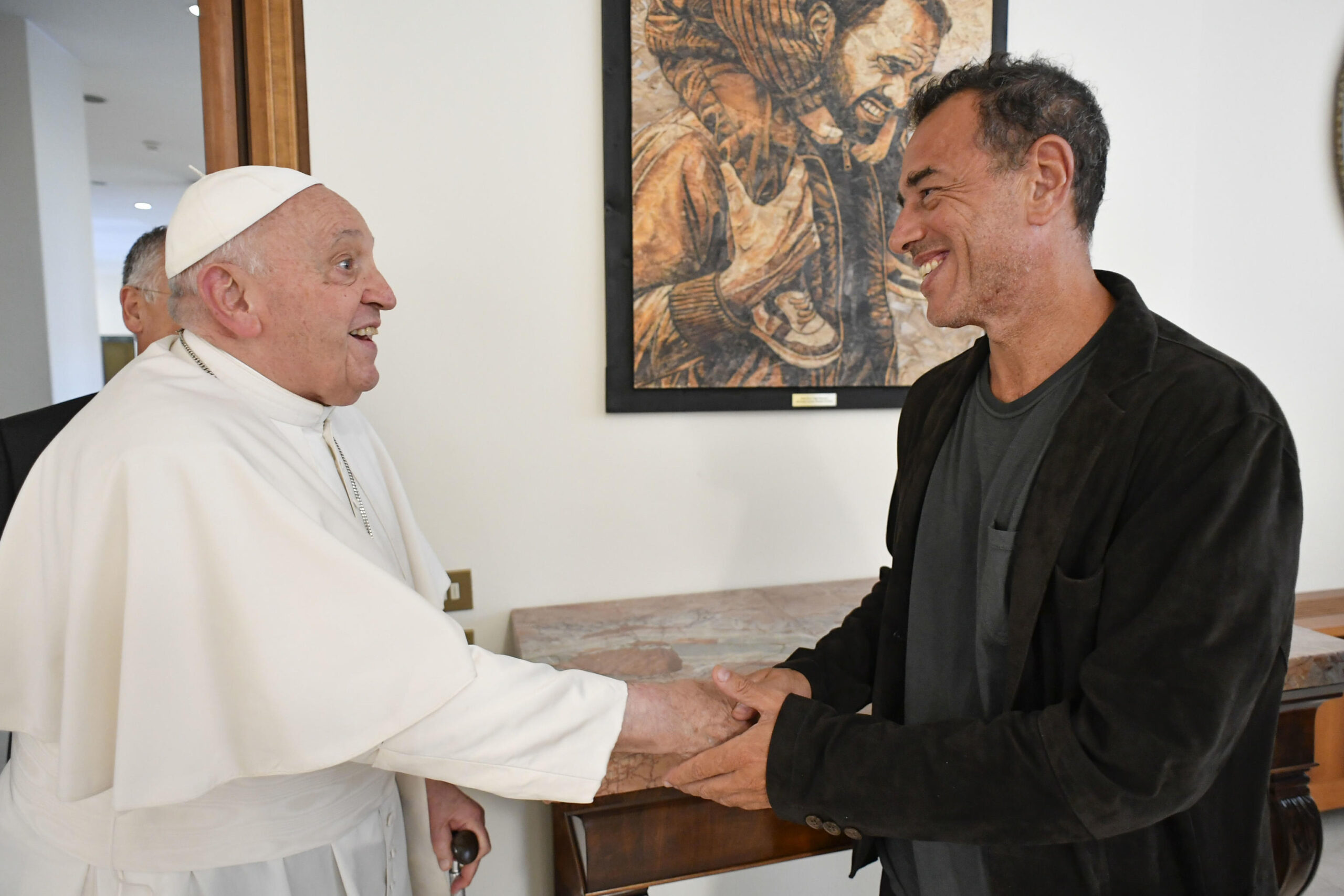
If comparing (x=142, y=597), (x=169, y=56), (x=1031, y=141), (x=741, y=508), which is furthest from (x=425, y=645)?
(x=169, y=56)

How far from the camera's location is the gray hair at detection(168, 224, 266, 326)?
1269 millimetres

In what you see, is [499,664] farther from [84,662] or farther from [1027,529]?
[1027,529]

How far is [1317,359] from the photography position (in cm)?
292

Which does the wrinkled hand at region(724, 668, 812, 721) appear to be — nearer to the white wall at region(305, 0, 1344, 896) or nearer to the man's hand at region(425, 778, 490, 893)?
the man's hand at region(425, 778, 490, 893)

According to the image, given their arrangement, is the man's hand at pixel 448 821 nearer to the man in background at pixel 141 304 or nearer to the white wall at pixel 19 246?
the man in background at pixel 141 304

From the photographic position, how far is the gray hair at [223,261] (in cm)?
127

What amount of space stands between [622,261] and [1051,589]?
144 centimetres

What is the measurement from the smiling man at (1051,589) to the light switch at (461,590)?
1001 millimetres

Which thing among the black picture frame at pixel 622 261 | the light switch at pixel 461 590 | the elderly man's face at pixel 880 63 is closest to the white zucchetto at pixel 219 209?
the black picture frame at pixel 622 261

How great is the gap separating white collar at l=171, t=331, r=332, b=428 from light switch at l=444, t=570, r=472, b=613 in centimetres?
87

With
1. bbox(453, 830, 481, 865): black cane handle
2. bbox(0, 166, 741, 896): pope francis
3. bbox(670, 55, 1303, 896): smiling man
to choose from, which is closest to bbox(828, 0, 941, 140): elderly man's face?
bbox(670, 55, 1303, 896): smiling man

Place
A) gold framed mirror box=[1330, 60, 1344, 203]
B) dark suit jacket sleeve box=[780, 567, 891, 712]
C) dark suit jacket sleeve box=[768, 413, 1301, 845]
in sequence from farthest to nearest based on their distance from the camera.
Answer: gold framed mirror box=[1330, 60, 1344, 203] < dark suit jacket sleeve box=[780, 567, 891, 712] < dark suit jacket sleeve box=[768, 413, 1301, 845]

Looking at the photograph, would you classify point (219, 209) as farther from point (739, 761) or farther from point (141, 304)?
point (739, 761)

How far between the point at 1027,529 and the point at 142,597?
1219 millimetres
